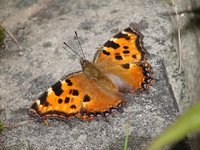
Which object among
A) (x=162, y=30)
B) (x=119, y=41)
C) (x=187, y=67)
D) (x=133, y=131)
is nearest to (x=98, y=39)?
(x=119, y=41)

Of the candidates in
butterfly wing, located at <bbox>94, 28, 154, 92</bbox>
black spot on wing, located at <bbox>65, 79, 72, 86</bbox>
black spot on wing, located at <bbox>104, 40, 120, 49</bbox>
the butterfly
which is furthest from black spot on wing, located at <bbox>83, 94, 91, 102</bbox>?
black spot on wing, located at <bbox>104, 40, 120, 49</bbox>

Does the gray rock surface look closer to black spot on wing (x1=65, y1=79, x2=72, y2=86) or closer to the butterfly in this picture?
the butterfly

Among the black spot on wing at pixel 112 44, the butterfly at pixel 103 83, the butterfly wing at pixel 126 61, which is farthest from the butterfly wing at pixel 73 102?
the black spot on wing at pixel 112 44

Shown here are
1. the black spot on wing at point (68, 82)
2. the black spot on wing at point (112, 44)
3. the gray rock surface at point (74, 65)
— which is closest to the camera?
the gray rock surface at point (74, 65)

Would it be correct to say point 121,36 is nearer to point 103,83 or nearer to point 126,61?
point 126,61

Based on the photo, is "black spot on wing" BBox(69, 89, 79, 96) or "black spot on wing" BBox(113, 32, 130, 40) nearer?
"black spot on wing" BBox(69, 89, 79, 96)

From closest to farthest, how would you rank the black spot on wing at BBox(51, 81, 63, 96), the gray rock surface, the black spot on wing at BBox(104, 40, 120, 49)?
the gray rock surface
the black spot on wing at BBox(51, 81, 63, 96)
the black spot on wing at BBox(104, 40, 120, 49)

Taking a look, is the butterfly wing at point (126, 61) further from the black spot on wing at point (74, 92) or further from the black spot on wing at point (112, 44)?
the black spot on wing at point (74, 92)

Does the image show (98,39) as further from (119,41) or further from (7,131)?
(7,131)
